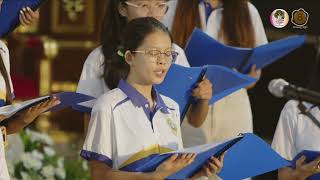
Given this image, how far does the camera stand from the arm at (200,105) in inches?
139

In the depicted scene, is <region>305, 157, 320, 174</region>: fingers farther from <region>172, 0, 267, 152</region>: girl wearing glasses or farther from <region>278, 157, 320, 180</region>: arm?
<region>172, 0, 267, 152</region>: girl wearing glasses

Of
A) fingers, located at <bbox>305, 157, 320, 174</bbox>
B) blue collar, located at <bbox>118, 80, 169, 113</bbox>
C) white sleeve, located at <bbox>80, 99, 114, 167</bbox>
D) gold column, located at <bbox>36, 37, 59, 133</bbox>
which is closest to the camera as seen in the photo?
white sleeve, located at <bbox>80, 99, 114, 167</bbox>

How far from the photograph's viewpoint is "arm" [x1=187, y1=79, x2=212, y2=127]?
3535mm

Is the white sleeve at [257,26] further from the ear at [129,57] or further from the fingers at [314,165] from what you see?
the ear at [129,57]

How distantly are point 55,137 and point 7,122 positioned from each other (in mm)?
2992

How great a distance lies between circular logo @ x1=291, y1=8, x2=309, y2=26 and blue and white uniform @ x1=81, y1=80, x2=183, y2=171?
94cm

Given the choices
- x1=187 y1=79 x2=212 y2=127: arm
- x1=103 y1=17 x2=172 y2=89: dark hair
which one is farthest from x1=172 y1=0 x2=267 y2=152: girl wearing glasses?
x1=103 y1=17 x2=172 y2=89: dark hair

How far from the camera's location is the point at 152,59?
318cm

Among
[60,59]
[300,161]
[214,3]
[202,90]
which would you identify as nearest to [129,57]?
[202,90]

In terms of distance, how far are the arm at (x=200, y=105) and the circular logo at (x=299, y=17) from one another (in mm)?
526

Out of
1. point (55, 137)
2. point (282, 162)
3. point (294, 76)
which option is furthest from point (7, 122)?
point (55, 137)

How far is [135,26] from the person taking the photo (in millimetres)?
3250

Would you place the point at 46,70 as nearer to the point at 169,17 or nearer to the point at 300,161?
the point at 169,17

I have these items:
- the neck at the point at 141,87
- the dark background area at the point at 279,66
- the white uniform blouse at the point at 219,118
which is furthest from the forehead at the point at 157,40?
the dark background area at the point at 279,66
